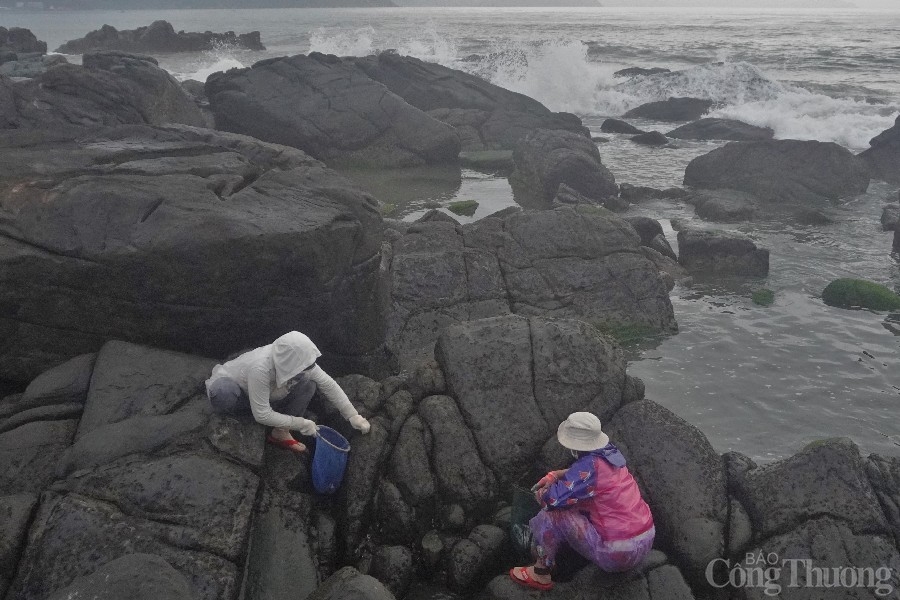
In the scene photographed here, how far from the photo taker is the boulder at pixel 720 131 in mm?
34781

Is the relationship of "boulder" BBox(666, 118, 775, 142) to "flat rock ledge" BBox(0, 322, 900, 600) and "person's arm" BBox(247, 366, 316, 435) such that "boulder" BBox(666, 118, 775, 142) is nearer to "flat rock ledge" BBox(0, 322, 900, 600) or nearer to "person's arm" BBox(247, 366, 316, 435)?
"flat rock ledge" BBox(0, 322, 900, 600)

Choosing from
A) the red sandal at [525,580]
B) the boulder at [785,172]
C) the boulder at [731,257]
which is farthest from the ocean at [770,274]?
the red sandal at [525,580]

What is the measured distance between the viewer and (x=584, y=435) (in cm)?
711

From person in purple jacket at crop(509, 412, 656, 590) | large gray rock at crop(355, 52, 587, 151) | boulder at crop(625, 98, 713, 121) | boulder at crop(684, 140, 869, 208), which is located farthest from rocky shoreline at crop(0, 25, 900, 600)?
boulder at crop(625, 98, 713, 121)

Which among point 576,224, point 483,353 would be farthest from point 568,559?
point 576,224

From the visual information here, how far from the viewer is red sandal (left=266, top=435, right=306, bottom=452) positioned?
7.67m

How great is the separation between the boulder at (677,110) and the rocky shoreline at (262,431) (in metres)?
35.3

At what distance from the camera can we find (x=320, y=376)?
801cm

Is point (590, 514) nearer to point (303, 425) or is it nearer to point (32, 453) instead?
point (303, 425)

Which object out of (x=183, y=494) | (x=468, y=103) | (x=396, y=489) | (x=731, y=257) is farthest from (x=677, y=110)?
(x=183, y=494)

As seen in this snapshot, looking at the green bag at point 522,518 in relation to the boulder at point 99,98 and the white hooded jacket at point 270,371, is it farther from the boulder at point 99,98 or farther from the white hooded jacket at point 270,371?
the boulder at point 99,98

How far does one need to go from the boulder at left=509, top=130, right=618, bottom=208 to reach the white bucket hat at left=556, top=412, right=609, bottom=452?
16.3 meters

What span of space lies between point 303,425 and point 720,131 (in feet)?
108

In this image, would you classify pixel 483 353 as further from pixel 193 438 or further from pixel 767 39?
pixel 767 39
